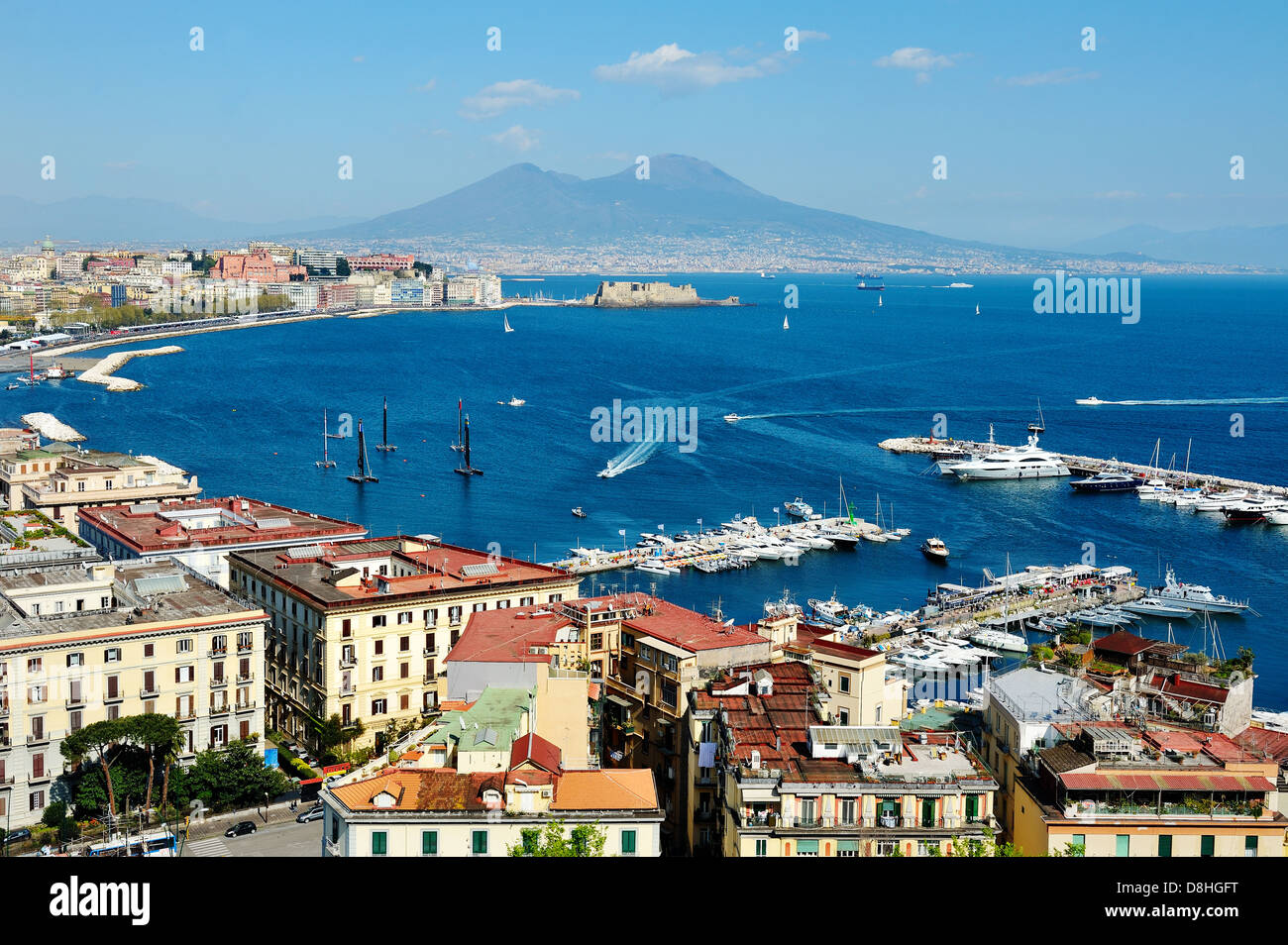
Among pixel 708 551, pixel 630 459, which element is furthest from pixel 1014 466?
pixel 708 551

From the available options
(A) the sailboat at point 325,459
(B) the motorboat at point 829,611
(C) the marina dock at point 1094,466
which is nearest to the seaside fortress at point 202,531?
(B) the motorboat at point 829,611

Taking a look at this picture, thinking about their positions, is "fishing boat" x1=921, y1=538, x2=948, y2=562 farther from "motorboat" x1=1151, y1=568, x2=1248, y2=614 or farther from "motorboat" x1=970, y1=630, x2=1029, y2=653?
"motorboat" x1=970, y1=630, x2=1029, y2=653

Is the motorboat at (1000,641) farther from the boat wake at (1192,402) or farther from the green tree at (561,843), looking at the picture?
the boat wake at (1192,402)

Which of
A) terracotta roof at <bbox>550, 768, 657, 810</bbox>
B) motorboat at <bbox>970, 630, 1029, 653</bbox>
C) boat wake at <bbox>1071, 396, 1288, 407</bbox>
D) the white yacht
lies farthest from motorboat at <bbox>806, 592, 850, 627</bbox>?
boat wake at <bbox>1071, 396, 1288, 407</bbox>

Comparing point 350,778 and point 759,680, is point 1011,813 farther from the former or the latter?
point 350,778
